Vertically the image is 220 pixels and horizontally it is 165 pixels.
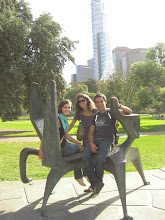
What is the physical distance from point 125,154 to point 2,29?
45.4ft

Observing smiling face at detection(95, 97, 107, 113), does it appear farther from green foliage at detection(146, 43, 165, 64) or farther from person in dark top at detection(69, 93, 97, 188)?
green foliage at detection(146, 43, 165, 64)

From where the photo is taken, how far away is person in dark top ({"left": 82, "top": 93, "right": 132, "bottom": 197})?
3330mm

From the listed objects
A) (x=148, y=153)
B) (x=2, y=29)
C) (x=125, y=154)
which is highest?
(x=2, y=29)

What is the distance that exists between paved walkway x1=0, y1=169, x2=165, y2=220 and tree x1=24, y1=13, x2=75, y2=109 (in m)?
14.0

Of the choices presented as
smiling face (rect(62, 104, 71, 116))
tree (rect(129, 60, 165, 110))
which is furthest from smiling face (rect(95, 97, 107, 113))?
tree (rect(129, 60, 165, 110))

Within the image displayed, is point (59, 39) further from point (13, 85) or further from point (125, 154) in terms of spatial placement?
point (125, 154)

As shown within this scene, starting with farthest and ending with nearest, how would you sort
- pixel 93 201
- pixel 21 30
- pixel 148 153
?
pixel 21 30
pixel 148 153
pixel 93 201

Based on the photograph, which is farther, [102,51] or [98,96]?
[102,51]

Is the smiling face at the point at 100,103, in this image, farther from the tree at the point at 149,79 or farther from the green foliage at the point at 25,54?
the tree at the point at 149,79

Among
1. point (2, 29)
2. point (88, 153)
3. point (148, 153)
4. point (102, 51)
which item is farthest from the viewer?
point (102, 51)

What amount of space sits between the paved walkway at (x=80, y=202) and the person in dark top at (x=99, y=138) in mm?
326

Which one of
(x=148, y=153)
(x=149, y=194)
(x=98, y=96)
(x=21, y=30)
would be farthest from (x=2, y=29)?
(x=149, y=194)

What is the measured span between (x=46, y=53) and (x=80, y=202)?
621 inches

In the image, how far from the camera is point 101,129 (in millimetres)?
3627
